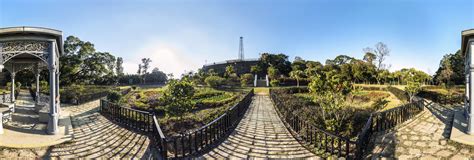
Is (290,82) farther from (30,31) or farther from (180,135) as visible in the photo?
(30,31)

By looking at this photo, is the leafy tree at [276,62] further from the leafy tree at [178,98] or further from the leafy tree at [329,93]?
the leafy tree at [329,93]

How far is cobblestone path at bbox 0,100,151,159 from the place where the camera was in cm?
635

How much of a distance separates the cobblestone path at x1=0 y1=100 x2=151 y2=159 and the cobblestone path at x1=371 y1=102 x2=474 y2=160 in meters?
6.72

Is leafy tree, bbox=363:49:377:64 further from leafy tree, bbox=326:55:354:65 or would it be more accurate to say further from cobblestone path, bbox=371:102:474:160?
cobblestone path, bbox=371:102:474:160

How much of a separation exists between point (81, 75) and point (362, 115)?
3252cm

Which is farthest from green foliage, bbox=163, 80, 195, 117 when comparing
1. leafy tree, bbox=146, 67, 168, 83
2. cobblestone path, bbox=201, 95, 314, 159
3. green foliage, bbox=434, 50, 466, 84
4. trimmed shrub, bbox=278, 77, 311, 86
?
leafy tree, bbox=146, 67, 168, 83

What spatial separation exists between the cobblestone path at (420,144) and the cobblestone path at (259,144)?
2.24 meters

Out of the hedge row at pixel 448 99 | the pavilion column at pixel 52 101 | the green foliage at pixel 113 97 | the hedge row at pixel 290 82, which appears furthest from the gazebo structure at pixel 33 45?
the hedge row at pixel 290 82

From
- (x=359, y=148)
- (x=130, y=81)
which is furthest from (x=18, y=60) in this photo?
(x=130, y=81)

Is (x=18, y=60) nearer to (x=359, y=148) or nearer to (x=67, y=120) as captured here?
(x=67, y=120)

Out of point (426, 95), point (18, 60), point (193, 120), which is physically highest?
point (18, 60)

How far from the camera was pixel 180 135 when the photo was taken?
5.37 m

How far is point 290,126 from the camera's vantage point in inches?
352

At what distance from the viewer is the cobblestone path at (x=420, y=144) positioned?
576 cm
